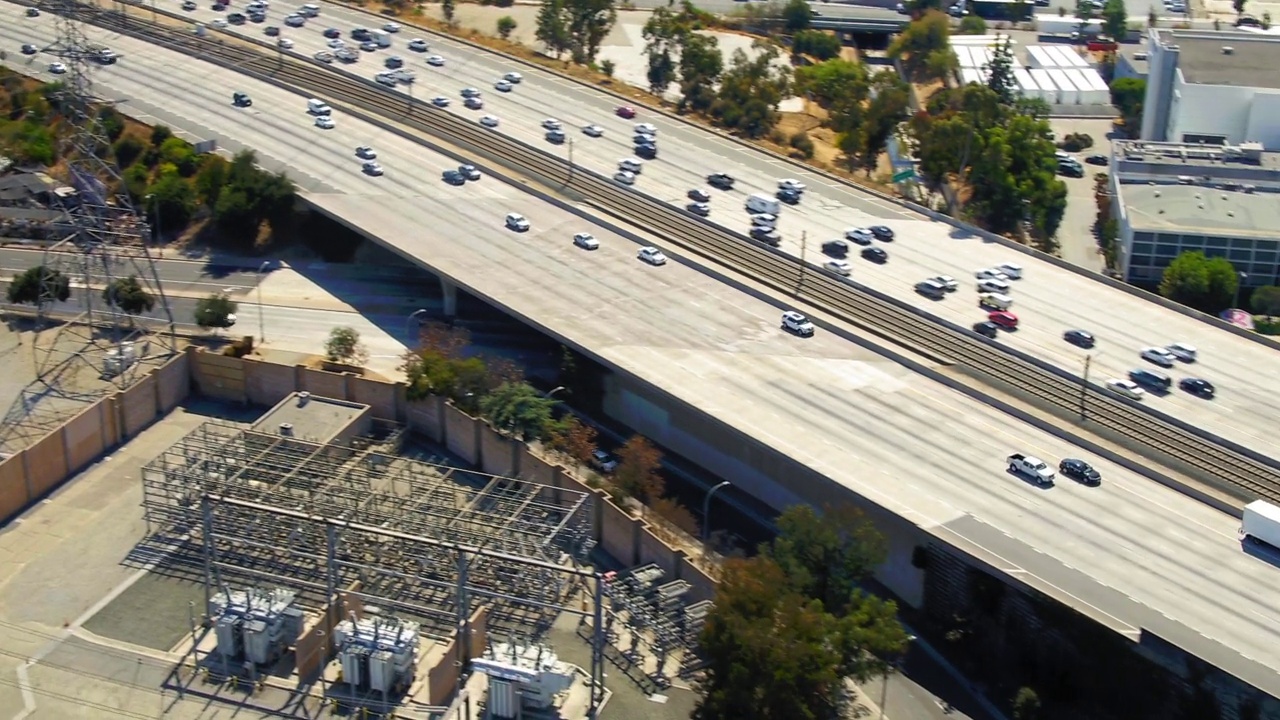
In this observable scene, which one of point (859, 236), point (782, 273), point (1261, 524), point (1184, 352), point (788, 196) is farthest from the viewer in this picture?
point (788, 196)

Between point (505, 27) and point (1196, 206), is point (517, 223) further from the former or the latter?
point (505, 27)

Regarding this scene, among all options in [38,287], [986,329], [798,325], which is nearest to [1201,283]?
[986,329]

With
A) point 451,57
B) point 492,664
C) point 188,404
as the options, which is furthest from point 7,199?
point 492,664

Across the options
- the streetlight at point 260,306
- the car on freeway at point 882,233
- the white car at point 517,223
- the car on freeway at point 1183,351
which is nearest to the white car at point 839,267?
the car on freeway at point 882,233

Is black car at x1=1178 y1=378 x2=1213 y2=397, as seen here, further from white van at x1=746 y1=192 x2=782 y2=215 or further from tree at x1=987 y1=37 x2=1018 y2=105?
tree at x1=987 y1=37 x2=1018 y2=105

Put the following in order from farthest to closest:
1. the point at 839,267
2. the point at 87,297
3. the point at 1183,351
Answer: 1. the point at 839,267
2. the point at 87,297
3. the point at 1183,351

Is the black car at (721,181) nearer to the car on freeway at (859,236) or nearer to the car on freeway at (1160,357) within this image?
the car on freeway at (859,236)

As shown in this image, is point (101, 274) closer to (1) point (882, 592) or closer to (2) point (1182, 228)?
(1) point (882, 592)
